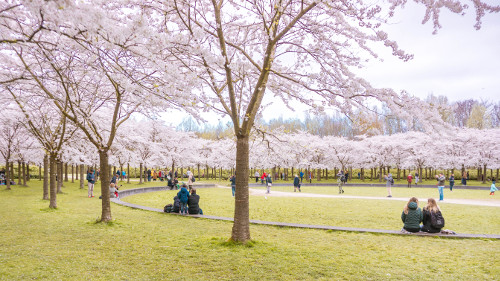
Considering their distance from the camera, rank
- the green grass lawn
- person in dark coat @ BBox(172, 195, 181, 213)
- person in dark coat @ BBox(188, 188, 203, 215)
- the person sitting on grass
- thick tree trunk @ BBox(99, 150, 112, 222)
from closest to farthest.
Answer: the green grass lawn < the person sitting on grass < thick tree trunk @ BBox(99, 150, 112, 222) < person in dark coat @ BBox(188, 188, 203, 215) < person in dark coat @ BBox(172, 195, 181, 213)

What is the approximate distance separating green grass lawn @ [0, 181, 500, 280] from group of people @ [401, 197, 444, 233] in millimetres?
495

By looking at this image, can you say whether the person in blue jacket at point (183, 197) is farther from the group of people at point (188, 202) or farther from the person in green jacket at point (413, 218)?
the person in green jacket at point (413, 218)

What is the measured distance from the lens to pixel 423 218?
32.5ft

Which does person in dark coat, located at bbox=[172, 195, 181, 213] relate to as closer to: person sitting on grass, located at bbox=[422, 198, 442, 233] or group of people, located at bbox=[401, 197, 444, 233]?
group of people, located at bbox=[401, 197, 444, 233]

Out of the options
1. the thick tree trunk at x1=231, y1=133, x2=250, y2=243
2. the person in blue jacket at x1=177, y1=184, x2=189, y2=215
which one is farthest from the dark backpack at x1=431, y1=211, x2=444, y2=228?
the person in blue jacket at x1=177, y1=184, x2=189, y2=215

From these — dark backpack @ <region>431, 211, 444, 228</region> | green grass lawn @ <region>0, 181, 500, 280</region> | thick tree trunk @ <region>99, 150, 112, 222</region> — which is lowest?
green grass lawn @ <region>0, 181, 500, 280</region>

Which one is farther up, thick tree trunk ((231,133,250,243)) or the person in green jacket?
thick tree trunk ((231,133,250,243))

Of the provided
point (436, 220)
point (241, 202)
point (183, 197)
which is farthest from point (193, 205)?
point (436, 220)

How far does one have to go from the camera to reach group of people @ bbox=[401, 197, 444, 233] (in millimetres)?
9617

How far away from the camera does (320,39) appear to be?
26.4ft

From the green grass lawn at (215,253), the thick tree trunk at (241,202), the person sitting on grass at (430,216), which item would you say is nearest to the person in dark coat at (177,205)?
the green grass lawn at (215,253)

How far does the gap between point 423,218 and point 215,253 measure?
6.65 m

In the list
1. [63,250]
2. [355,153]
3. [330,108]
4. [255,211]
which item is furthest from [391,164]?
[63,250]

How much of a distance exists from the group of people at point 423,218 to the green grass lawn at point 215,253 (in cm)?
50
